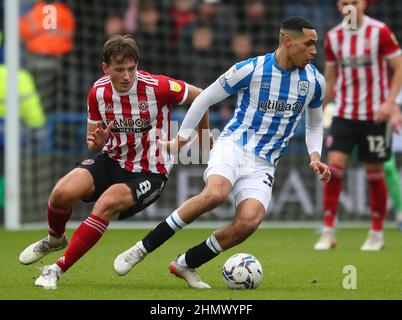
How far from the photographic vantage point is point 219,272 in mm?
7723

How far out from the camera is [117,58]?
6668 mm

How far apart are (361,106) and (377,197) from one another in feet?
2.61

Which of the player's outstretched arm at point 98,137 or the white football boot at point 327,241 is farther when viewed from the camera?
the white football boot at point 327,241

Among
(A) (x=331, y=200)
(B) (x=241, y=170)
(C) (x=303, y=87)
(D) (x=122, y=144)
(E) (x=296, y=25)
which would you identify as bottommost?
(A) (x=331, y=200)

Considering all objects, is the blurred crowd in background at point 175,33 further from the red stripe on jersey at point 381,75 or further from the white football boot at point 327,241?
the white football boot at point 327,241

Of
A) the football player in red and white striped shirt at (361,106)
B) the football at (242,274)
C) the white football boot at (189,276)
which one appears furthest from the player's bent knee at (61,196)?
the football player in red and white striped shirt at (361,106)

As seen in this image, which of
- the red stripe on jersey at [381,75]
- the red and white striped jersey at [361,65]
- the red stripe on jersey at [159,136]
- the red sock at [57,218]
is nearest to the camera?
the red sock at [57,218]

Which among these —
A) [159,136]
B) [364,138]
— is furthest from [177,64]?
[159,136]

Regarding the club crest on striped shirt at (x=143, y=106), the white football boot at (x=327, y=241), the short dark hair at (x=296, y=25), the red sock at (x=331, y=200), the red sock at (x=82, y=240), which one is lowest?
the white football boot at (x=327, y=241)

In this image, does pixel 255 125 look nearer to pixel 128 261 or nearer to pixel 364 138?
pixel 128 261

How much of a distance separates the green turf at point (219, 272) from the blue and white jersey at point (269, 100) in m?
0.87

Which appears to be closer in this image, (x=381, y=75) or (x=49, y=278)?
(x=49, y=278)

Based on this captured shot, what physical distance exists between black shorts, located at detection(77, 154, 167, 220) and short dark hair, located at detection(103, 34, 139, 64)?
25.6 inches

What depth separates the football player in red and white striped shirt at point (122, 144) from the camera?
22.0 ft
